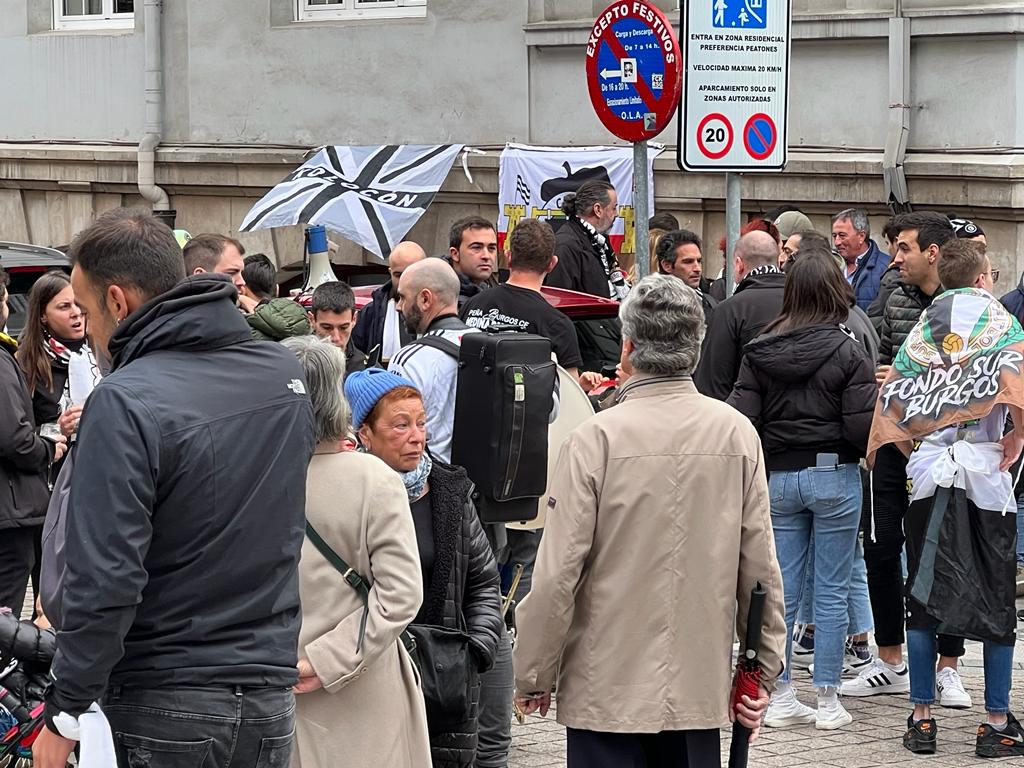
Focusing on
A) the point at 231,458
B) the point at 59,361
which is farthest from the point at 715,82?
the point at 231,458

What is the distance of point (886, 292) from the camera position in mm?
10125

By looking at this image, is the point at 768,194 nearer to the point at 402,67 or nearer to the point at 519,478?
the point at 402,67

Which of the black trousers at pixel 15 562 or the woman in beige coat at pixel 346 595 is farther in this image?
the black trousers at pixel 15 562

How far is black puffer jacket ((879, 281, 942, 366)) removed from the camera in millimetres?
8398

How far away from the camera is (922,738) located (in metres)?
7.31

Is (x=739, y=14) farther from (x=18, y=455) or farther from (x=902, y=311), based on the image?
(x=18, y=455)

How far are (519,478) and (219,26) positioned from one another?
12.9 metres

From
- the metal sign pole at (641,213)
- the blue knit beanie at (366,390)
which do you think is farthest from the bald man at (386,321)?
the blue knit beanie at (366,390)

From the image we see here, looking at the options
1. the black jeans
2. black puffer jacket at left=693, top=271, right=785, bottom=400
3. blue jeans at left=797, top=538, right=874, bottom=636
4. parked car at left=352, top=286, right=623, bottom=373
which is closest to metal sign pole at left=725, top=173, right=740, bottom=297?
black puffer jacket at left=693, top=271, right=785, bottom=400

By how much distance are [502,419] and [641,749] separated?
1967mm

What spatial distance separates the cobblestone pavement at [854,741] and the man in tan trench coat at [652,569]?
2.12 meters

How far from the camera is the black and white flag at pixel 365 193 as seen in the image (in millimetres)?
15891

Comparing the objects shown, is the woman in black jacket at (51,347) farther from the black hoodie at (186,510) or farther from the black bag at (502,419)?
the black hoodie at (186,510)

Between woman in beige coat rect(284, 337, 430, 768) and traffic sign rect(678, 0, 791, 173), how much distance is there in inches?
159
